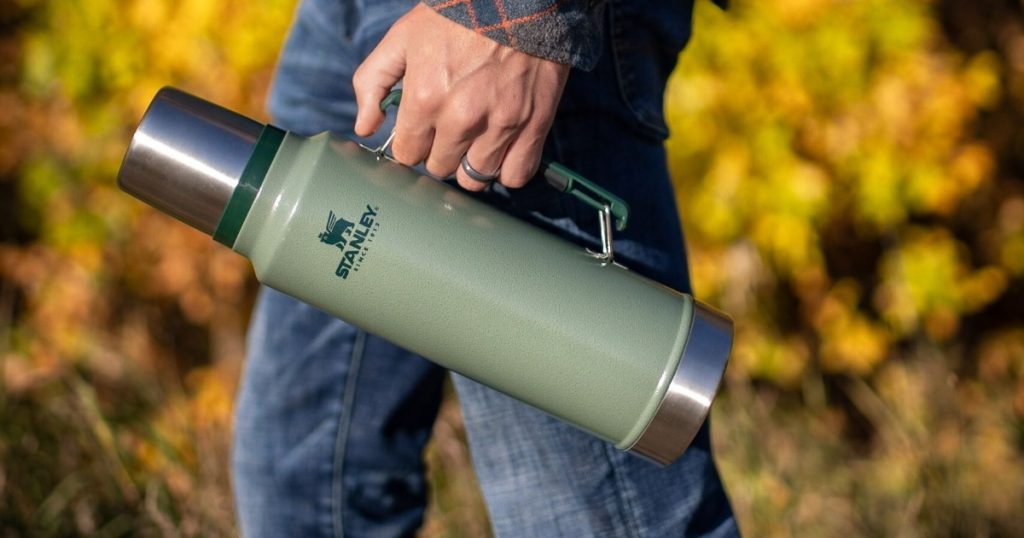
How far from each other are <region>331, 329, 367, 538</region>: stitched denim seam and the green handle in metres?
0.43

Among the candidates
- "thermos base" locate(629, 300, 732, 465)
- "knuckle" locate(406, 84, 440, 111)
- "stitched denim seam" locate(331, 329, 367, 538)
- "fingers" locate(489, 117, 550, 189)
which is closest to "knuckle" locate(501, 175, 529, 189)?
"fingers" locate(489, 117, 550, 189)

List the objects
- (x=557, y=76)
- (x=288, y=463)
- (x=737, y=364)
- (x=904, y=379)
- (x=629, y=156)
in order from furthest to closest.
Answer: (x=737, y=364)
(x=904, y=379)
(x=288, y=463)
(x=629, y=156)
(x=557, y=76)

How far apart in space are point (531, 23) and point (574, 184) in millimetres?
193

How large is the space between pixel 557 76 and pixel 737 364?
1887 millimetres

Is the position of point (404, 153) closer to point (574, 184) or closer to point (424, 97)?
point (424, 97)

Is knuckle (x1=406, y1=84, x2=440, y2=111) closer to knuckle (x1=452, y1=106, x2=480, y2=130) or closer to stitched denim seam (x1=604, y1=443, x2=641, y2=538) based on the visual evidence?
knuckle (x1=452, y1=106, x2=480, y2=130)

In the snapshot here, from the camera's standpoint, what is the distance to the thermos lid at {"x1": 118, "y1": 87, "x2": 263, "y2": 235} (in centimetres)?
105

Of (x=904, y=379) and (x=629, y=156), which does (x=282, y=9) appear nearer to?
(x=629, y=156)

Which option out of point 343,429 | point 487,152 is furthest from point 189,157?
point 343,429

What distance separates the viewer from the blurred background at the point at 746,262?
2.20 meters

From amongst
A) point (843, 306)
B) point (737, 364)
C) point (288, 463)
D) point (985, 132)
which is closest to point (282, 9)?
point (288, 463)

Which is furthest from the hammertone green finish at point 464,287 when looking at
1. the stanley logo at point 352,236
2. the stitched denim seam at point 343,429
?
the stitched denim seam at point 343,429

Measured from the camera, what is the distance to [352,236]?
103 cm

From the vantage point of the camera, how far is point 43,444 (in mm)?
2285
